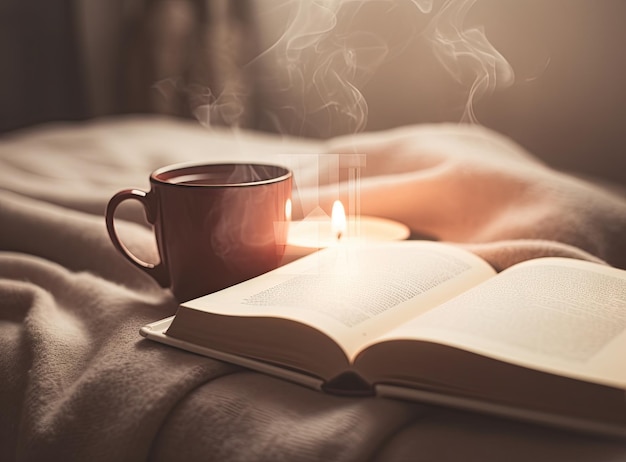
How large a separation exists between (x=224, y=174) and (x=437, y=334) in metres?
0.37

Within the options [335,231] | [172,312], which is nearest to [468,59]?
[335,231]

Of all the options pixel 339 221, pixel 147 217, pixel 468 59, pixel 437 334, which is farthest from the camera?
pixel 468 59

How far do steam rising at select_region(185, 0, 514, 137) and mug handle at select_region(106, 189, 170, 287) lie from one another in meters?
1.38

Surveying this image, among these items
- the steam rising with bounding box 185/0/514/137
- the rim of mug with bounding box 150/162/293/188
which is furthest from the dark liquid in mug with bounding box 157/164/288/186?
the steam rising with bounding box 185/0/514/137

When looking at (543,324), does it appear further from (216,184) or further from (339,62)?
(339,62)

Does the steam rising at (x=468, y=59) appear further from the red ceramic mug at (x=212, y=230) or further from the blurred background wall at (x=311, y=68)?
the red ceramic mug at (x=212, y=230)

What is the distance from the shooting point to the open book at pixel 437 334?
448 millimetres

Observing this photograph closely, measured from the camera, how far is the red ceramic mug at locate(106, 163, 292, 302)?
2.17ft

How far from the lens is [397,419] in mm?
Result: 468

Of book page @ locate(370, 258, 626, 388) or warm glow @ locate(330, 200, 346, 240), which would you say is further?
warm glow @ locate(330, 200, 346, 240)

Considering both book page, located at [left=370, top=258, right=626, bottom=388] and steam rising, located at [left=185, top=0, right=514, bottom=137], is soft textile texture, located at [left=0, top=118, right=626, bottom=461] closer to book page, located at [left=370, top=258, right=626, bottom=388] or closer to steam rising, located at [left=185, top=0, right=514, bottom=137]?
book page, located at [left=370, top=258, right=626, bottom=388]

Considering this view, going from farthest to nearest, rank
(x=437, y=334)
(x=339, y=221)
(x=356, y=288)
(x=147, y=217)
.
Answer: (x=339, y=221), (x=147, y=217), (x=356, y=288), (x=437, y=334)

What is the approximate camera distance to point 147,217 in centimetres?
70

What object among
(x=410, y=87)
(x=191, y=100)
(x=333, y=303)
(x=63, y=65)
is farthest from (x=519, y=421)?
(x=63, y=65)
